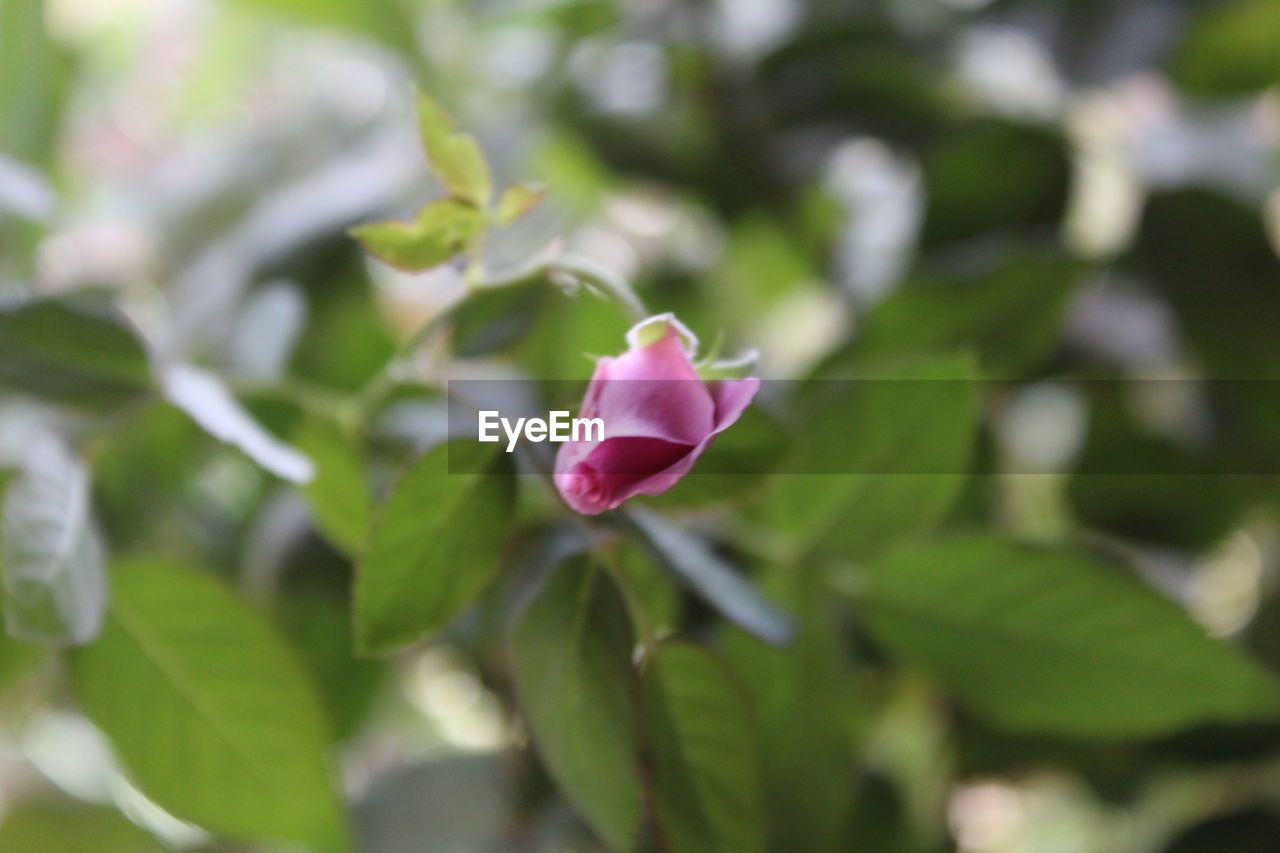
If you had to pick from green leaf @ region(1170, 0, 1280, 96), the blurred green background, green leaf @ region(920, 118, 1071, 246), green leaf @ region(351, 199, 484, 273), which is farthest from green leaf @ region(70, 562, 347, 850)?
green leaf @ region(1170, 0, 1280, 96)

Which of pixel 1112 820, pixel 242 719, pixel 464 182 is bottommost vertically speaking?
pixel 1112 820

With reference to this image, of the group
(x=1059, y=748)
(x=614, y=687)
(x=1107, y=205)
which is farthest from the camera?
(x=1107, y=205)

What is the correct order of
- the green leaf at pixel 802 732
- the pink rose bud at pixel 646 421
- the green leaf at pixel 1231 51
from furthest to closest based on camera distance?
1. the green leaf at pixel 1231 51
2. the green leaf at pixel 802 732
3. the pink rose bud at pixel 646 421

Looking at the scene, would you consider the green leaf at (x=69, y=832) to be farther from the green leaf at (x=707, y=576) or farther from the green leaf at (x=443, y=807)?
the green leaf at (x=707, y=576)

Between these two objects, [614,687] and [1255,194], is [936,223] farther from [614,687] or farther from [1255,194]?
[614,687]

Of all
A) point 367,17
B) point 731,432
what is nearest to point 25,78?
point 367,17

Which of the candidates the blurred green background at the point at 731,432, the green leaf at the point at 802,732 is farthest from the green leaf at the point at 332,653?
the green leaf at the point at 802,732

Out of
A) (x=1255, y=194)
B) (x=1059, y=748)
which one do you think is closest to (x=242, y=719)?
(x=1059, y=748)
